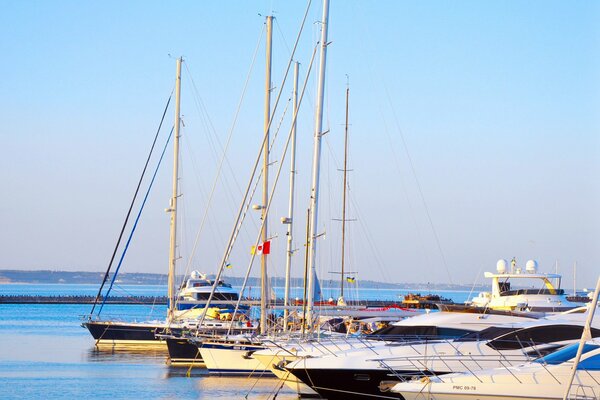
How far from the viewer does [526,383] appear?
65.9 feet

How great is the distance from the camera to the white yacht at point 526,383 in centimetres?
1986

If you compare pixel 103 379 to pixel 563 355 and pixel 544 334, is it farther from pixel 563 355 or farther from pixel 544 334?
pixel 563 355

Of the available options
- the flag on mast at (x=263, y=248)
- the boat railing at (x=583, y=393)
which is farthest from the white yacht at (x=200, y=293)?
the boat railing at (x=583, y=393)

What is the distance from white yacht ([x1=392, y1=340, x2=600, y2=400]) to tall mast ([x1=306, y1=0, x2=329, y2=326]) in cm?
864

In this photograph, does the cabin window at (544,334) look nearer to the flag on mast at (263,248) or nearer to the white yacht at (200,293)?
the flag on mast at (263,248)

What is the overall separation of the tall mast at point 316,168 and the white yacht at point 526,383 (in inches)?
340

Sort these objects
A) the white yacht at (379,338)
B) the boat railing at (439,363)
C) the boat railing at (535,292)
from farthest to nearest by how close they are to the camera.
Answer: the boat railing at (535,292) → the white yacht at (379,338) → the boat railing at (439,363)

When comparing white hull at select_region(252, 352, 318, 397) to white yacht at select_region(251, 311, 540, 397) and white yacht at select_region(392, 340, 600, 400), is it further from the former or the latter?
white yacht at select_region(392, 340, 600, 400)

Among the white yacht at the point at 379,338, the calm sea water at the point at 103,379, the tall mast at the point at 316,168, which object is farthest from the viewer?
the calm sea water at the point at 103,379

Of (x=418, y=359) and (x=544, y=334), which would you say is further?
(x=544, y=334)

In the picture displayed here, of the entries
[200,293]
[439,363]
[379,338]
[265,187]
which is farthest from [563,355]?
[200,293]

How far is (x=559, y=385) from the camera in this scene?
1986 cm

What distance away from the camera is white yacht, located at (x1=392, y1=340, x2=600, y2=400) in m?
19.9

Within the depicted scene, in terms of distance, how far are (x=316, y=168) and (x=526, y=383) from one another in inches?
459
